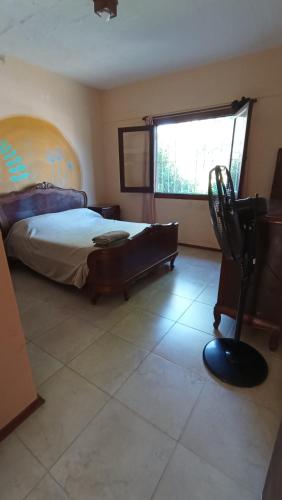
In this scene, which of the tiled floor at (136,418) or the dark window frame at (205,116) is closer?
the tiled floor at (136,418)

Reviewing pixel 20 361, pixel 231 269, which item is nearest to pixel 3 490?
pixel 20 361

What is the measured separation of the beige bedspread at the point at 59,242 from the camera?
2344 millimetres

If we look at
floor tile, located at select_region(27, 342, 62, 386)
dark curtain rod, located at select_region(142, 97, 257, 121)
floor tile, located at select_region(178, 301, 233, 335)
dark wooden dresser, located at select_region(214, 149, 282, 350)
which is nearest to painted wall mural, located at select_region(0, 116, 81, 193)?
dark curtain rod, located at select_region(142, 97, 257, 121)

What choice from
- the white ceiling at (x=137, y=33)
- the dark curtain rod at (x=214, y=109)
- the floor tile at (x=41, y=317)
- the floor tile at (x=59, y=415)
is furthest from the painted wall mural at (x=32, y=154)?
the floor tile at (x=59, y=415)

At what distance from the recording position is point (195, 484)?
1.01m

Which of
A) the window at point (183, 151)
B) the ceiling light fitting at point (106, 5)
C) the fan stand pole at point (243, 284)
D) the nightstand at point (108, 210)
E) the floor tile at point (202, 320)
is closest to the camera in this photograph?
the fan stand pole at point (243, 284)

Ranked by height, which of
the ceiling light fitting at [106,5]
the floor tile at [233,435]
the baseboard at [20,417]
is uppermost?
the ceiling light fitting at [106,5]

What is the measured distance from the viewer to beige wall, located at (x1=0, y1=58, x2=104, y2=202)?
2953mm

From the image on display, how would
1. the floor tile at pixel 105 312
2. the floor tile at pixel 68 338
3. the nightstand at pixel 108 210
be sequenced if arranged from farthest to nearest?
1. the nightstand at pixel 108 210
2. the floor tile at pixel 105 312
3. the floor tile at pixel 68 338

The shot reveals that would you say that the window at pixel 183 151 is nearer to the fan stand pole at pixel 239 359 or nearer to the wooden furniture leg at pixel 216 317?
the wooden furniture leg at pixel 216 317

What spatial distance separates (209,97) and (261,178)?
4.38 ft

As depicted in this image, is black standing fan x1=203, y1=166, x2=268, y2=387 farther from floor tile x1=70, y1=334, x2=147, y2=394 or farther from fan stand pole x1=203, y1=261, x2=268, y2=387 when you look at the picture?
floor tile x1=70, y1=334, x2=147, y2=394

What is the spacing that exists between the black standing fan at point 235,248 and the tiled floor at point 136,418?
0.07 meters

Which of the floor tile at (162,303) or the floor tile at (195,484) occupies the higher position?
the floor tile at (162,303)
